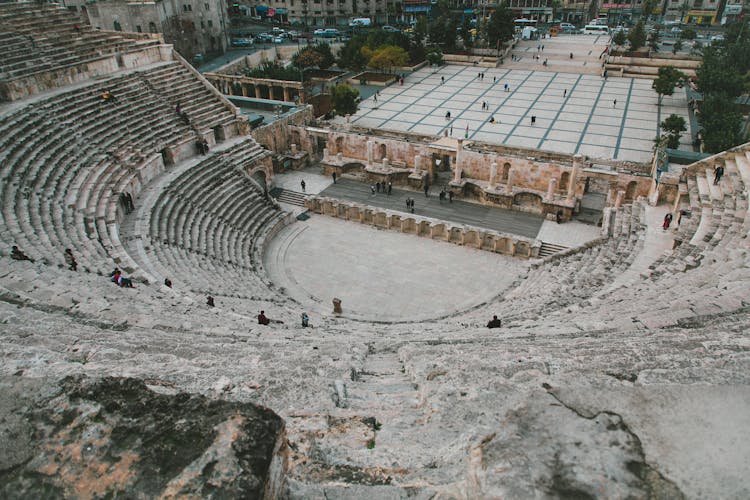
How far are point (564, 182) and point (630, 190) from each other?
2874mm

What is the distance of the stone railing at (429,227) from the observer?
20844 mm

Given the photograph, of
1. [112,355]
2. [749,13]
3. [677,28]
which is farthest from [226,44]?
[749,13]

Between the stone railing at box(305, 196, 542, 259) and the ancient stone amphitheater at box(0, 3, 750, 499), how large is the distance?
1.95 m

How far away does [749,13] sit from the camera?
68.6m

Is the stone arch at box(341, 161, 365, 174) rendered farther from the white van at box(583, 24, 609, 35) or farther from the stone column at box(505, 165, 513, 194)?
the white van at box(583, 24, 609, 35)

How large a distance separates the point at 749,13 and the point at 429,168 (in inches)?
2751

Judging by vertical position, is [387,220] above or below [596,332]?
below

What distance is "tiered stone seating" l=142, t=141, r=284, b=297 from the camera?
1600 cm

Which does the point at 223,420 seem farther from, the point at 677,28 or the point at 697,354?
the point at 677,28

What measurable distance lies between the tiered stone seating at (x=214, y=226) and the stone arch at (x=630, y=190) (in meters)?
15.8

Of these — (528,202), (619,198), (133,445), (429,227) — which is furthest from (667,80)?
(133,445)

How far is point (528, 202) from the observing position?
24297 millimetres

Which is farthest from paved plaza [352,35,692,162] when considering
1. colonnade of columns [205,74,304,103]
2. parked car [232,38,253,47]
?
parked car [232,38,253,47]

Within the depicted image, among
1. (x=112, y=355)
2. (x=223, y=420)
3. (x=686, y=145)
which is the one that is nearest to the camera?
(x=223, y=420)
